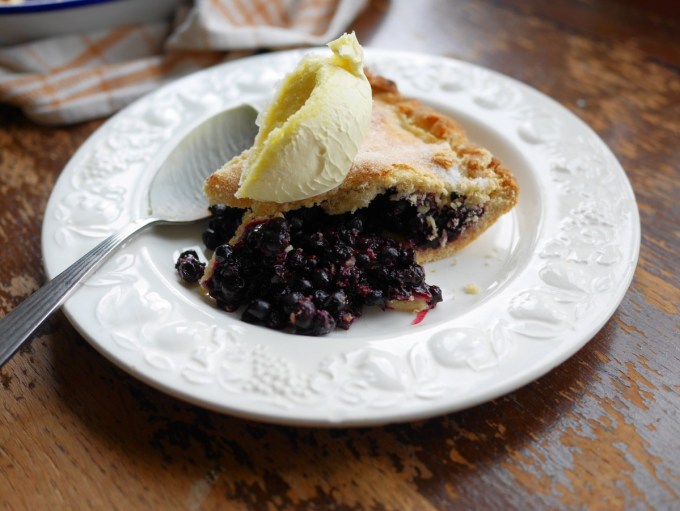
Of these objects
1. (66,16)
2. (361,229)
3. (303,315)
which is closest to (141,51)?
(66,16)

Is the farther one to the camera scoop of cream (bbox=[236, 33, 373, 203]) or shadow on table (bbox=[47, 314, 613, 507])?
scoop of cream (bbox=[236, 33, 373, 203])

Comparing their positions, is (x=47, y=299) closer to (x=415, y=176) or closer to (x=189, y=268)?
(x=189, y=268)

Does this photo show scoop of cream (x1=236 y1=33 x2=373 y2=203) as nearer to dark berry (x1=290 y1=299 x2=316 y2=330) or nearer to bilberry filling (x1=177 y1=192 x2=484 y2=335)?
bilberry filling (x1=177 y1=192 x2=484 y2=335)

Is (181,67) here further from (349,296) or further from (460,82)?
(349,296)

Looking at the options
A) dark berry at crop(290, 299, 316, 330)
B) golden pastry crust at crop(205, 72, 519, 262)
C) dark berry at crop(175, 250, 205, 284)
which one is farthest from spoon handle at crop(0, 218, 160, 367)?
dark berry at crop(290, 299, 316, 330)

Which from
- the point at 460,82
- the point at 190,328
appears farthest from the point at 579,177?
the point at 190,328

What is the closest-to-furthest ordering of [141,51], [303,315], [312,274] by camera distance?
[303,315] < [312,274] < [141,51]

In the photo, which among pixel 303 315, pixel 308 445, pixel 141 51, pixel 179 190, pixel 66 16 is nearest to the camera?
pixel 308 445
